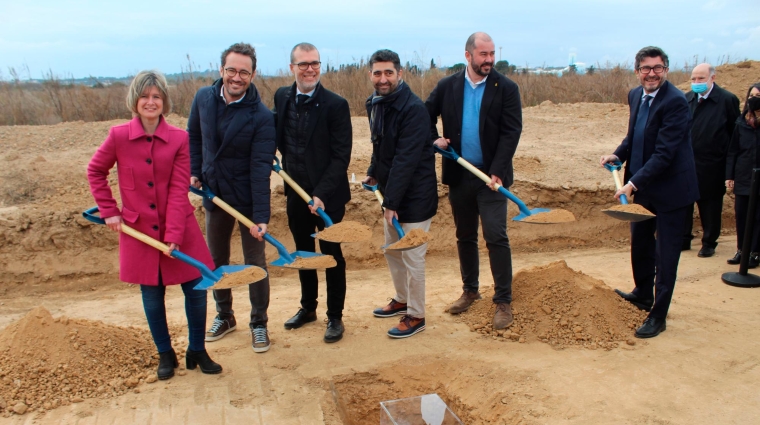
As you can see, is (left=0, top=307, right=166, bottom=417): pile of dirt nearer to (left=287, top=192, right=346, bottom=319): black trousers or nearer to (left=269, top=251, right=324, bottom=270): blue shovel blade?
(left=269, top=251, right=324, bottom=270): blue shovel blade

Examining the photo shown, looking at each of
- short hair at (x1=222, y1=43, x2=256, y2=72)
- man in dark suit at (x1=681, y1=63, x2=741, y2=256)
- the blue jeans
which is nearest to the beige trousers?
the blue jeans

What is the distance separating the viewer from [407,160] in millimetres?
4152

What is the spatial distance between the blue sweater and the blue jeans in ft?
6.97

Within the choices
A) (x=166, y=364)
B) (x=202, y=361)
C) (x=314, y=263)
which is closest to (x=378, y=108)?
(x=314, y=263)

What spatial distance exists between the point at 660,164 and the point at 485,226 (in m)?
1.26

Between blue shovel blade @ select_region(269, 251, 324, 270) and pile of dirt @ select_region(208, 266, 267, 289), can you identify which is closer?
pile of dirt @ select_region(208, 266, 267, 289)

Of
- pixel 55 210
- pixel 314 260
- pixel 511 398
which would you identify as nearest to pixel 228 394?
pixel 314 260

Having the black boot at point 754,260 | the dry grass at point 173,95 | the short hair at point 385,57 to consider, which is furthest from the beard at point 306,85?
the dry grass at point 173,95

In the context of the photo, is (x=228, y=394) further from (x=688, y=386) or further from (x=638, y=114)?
(x=638, y=114)

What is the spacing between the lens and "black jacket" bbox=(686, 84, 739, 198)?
6520 millimetres

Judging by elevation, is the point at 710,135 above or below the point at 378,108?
below

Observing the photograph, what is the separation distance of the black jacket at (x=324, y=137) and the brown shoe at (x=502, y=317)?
60.8 inches

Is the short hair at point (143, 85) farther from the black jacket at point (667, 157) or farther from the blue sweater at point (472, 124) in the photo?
the black jacket at point (667, 157)

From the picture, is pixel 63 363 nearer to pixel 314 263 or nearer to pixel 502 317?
pixel 314 263
